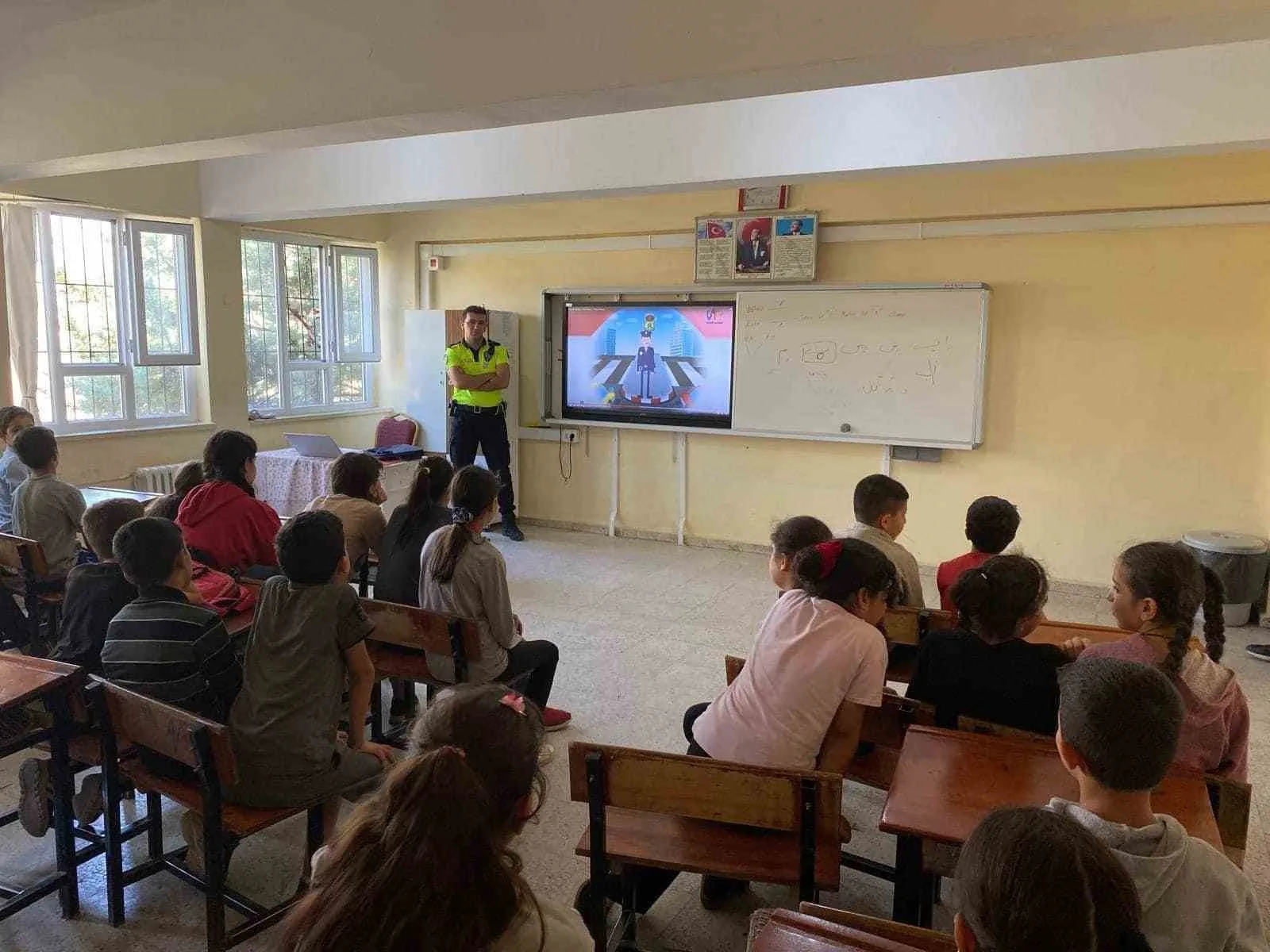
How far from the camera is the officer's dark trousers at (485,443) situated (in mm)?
6352

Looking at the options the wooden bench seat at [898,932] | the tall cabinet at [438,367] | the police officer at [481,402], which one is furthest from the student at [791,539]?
the tall cabinet at [438,367]

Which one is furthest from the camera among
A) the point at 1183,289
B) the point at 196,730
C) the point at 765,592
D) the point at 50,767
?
the point at 765,592

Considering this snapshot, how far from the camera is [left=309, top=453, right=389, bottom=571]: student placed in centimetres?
330

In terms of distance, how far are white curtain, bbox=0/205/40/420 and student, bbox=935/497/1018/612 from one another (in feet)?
16.6

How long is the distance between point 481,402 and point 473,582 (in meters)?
3.72

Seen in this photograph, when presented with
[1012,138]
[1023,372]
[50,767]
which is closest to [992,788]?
[50,767]

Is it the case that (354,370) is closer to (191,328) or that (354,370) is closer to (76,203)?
(191,328)

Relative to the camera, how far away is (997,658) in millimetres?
1992

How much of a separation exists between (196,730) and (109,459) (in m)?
4.46

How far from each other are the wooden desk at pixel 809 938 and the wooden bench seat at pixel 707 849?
1.41 feet

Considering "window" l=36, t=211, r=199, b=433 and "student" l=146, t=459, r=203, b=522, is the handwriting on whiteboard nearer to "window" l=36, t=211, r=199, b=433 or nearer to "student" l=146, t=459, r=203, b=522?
"student" l=146, t=459, r=203, b=522

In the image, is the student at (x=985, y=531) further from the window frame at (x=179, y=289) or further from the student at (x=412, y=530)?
the window frame at (x=179, y=289)

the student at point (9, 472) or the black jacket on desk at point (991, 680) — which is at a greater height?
the student at point (9, 472)

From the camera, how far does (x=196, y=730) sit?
179 cm
